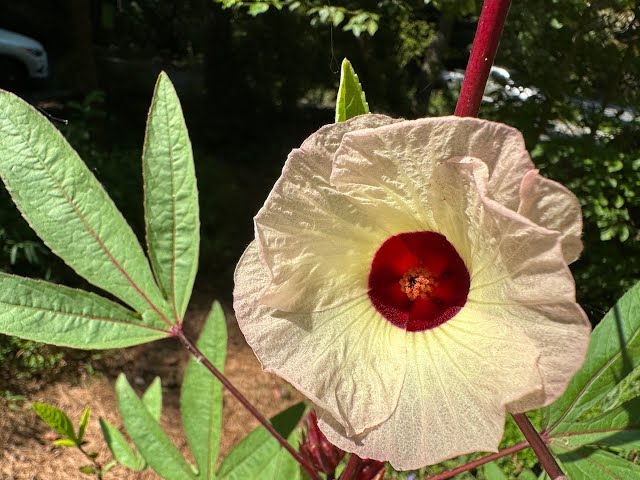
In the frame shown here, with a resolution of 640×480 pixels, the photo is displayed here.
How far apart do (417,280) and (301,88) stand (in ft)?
17.7

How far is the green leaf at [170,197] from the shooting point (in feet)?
2.36

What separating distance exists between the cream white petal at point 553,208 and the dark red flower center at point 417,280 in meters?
0.14

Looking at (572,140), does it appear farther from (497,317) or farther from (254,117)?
(254,117)

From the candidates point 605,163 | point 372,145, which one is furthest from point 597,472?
point 605,163

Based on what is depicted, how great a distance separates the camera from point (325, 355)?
522 millimetres

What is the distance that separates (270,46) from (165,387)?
3339mm

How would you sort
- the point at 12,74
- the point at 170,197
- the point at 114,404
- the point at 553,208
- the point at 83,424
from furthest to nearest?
the point at 12,74 < the point at 114,404 < the point at 83,424 < the point at 170,197 < the point at 553,208

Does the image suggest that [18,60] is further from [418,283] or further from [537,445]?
[537,445]

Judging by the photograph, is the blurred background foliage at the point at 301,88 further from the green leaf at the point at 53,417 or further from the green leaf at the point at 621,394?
the green leaf at the point at 53,417

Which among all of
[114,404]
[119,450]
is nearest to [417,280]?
[119,450]

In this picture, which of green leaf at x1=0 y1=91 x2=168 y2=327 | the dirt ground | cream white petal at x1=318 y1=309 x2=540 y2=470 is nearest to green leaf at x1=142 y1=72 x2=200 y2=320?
green leaf at x1=0 y1=91 x2=168 y2=327

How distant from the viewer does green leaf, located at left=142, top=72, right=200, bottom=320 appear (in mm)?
719

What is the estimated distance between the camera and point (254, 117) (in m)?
5.85

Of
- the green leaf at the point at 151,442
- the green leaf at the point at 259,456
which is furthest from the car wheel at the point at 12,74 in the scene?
the green leaf at the point at 259,456
